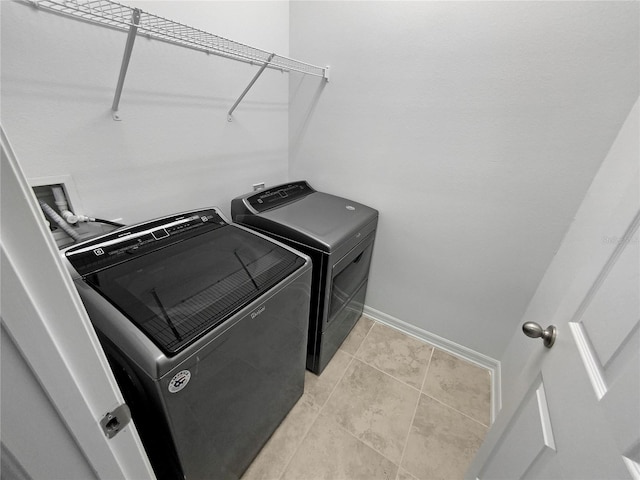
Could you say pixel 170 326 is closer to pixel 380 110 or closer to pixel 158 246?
pixel 158 246

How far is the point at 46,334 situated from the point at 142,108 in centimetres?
115

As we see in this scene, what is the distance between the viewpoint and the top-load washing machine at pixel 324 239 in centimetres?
136

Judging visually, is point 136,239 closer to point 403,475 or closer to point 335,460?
point 335,460

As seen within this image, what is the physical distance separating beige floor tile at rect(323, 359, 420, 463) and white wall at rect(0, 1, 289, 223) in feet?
4.59

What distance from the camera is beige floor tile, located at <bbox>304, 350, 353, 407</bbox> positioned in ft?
5.20

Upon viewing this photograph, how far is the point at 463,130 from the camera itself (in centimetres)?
140

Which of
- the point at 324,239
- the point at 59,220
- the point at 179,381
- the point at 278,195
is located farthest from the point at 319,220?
the point at 59,220

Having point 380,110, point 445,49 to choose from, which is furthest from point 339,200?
point 445,49

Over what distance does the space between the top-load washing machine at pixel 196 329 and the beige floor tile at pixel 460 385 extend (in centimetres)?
101

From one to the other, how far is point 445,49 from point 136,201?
5.65 ft

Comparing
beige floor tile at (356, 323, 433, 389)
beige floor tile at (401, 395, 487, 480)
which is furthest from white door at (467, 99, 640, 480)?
beige floor tile at (356, 323, 433, 389)

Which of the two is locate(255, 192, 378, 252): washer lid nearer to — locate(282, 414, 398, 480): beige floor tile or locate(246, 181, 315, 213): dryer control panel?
locate(246, 181, 315, 213): dryer control panel

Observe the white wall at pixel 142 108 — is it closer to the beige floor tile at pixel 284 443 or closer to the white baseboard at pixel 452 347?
the beige floor tile at pixel 284 443

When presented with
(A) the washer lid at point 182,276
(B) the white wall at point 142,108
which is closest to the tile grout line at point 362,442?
(A) the washer lid at point 182,276
